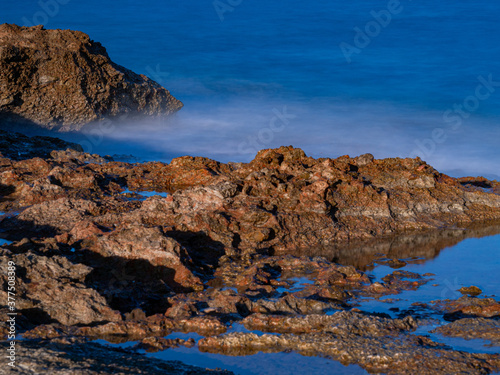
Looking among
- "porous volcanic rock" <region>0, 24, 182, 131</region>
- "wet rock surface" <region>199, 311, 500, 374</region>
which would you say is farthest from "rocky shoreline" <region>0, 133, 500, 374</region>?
"porous volcanic rock" <region>0, 24, 182, 131</region>

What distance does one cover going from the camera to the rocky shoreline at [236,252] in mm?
4062

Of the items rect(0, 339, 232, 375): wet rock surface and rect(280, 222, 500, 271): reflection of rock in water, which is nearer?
rect(0, 339, 232, 375): wet rock surface

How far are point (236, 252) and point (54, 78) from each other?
811cm

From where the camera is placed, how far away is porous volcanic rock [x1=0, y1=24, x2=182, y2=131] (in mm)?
12297

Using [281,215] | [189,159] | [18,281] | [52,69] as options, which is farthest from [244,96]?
[18,281]

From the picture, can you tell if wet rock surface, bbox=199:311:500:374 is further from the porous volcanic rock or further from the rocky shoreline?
the porous volcanic rock

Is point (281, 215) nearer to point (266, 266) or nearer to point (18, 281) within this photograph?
point (266, 266)

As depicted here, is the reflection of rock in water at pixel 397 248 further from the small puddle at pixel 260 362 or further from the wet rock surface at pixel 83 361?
the wet rock surface at pixel 83 361

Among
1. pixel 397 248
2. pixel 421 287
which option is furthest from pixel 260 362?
pixel 397 248

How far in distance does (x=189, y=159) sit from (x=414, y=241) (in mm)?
3650

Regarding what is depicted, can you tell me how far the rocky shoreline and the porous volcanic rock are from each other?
423 cm

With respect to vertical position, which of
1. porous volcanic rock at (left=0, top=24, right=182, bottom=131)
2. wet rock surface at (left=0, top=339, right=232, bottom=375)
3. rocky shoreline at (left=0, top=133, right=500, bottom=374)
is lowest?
wet rock surface at (left=0, top=339, right=232, bottom=375)

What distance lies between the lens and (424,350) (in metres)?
3.83

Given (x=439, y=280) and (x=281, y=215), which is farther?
(x=281, y=215)
